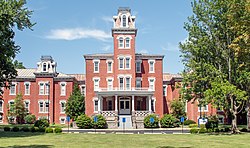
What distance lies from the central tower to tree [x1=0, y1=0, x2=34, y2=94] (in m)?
21.9

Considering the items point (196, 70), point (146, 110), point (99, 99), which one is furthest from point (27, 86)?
point (196, 70)

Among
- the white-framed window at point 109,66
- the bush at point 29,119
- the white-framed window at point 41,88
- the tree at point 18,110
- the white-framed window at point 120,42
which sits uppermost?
the white-framed window at point 120,42

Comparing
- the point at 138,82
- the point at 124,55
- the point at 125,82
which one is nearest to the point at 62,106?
the point at 125,82

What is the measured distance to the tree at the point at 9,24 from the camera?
32000 millimetres

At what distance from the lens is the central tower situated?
2206 inches

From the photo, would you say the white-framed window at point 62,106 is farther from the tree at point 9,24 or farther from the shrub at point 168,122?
the tree at point 9,24

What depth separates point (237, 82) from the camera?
35.2m

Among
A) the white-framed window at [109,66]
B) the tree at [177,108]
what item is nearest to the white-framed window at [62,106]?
the white-framed window at [109,66]

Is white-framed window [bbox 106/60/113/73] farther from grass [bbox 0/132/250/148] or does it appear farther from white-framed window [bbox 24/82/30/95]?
grass [bbox 0/132/250/148]

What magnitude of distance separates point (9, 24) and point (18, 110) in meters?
33.2

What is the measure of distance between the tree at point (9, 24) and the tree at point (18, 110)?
1097 inches

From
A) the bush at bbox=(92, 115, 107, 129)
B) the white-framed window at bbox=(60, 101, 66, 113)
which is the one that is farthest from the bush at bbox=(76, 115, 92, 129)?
the white-framed window at bbox=(60, 101, 66, 113)

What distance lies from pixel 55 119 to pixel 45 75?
8304 mm

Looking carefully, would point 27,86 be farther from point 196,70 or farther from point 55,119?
point 196,70
